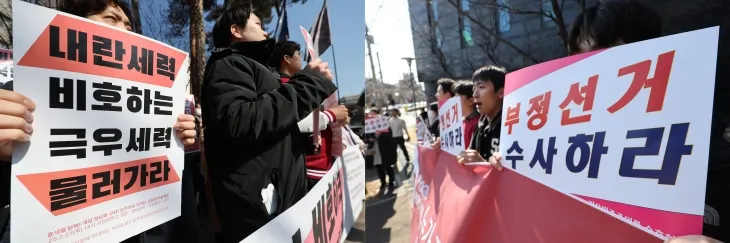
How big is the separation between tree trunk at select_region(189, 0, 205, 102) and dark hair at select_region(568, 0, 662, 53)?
4.28 feet

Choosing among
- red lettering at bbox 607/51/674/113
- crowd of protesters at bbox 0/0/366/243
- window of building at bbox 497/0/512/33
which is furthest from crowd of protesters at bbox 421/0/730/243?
window of building at bbox 497/0/512/33

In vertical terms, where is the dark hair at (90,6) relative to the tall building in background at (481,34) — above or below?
below

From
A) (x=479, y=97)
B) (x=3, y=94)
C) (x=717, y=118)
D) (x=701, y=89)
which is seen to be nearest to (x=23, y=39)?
(x=3, y=94)

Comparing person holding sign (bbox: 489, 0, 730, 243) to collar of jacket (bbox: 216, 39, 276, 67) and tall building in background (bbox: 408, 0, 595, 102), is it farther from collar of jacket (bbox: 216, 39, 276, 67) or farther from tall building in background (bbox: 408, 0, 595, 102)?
tall building in background (bbox: 408, 0, 595, 102)

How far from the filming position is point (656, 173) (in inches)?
37.3

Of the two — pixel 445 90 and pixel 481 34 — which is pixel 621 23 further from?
pixel 481 34

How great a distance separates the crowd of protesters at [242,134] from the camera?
104cm

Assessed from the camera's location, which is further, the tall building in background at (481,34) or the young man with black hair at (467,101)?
the tall building in background at (481,34)

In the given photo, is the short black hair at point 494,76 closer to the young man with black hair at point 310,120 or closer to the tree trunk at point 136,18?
the young man with black hair at point 310,120

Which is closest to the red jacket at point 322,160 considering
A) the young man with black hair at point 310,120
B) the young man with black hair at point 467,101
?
the young man with black hair at point 310,120

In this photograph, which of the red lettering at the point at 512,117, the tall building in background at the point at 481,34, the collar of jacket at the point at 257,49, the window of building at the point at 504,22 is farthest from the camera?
the window of building at the point at 504,22

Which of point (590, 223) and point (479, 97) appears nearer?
point (590, 223)

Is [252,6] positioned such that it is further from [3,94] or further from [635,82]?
[635,82]

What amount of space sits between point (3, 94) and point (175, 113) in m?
0.32
